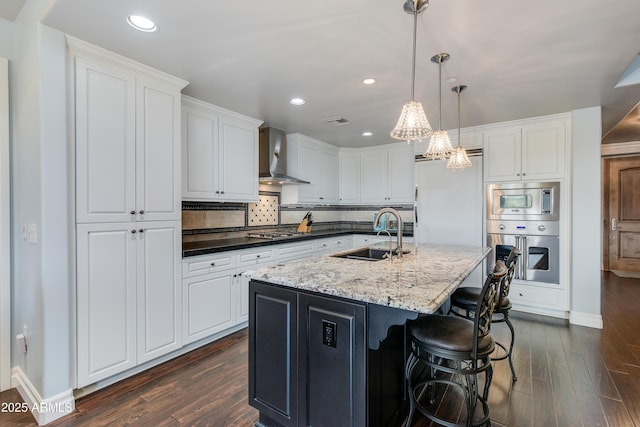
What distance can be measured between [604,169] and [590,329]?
167 inches

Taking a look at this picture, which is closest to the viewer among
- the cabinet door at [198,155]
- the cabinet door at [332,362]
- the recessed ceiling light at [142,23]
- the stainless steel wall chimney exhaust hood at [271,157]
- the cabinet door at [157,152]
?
the cabinet door at [332,362]

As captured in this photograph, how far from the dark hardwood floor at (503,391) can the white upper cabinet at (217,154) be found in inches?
59.2

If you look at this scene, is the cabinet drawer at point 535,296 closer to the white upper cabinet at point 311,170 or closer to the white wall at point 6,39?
the white upper cabinet at point 311,170

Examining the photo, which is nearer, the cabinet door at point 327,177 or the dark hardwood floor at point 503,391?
the dark hardwood floor at point 503,391

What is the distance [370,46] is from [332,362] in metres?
1.92

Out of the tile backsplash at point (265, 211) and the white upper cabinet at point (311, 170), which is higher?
the white upper cabinet at point (311, 170)

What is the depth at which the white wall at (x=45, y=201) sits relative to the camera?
182 cm

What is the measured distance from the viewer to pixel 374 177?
509 centimetres

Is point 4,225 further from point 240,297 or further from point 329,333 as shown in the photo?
point 329,333

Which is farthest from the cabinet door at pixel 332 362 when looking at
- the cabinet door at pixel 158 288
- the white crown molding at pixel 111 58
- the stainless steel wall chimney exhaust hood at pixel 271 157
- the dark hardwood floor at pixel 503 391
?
the stainless steel wall chimney exhaust hood at pixel 271 157

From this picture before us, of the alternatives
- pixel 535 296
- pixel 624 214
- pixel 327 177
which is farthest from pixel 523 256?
pixel 624 214

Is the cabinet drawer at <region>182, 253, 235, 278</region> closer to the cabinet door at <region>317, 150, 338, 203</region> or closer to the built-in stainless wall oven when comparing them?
the cabinet door at <region>317, 150, 338, 203</region>

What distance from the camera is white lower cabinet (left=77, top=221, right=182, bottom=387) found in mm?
2012

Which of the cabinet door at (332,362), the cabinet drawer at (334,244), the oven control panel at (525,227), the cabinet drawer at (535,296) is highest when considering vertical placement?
the oven control panel at (525,227)
